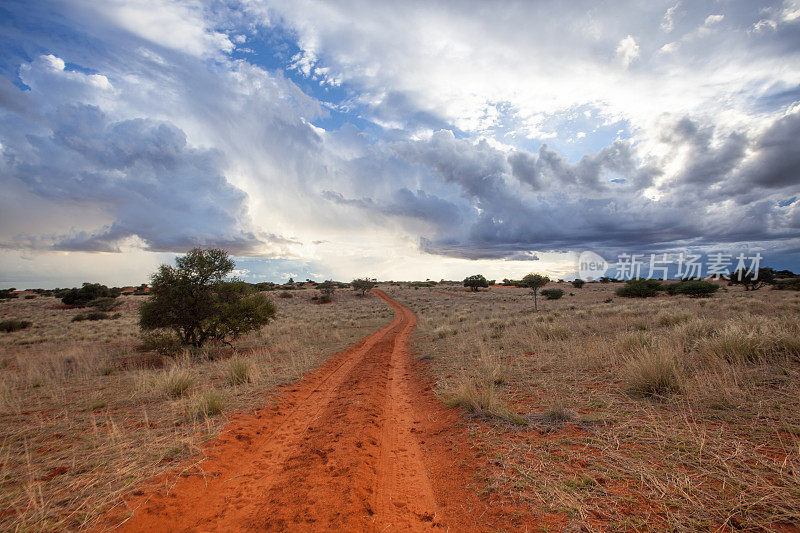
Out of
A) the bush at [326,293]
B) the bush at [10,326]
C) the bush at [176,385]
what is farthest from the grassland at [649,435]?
the bush at [326,293]

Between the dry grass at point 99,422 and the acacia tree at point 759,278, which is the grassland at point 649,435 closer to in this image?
the dry grass at point 99,422

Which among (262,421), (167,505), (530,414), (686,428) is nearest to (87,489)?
(167,505)

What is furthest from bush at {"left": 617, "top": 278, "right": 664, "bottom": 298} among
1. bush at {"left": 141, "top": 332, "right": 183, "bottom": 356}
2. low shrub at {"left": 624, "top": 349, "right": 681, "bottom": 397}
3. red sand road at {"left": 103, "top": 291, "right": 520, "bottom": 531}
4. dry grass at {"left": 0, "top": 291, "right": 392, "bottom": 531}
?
bush at {"left": 141, "top": 332, "right": 183, "bottom": 356}

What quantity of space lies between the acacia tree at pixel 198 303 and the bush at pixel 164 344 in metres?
0.38

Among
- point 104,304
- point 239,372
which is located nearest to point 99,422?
point 239,372

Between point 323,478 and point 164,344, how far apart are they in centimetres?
1512

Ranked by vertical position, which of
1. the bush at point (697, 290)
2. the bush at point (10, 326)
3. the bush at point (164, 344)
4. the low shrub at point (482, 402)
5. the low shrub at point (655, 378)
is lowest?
the bush at point (10, 326)

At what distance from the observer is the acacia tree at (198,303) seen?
51.8 feet

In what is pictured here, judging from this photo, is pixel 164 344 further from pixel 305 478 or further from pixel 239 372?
pixel 305 478

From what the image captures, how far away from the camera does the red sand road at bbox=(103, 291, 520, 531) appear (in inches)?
139

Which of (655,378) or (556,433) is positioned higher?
(655,378)

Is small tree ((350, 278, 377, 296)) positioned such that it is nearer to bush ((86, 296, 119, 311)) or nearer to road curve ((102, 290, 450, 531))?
bush ((86, 296, 119, 311))

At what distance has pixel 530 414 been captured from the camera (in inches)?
222

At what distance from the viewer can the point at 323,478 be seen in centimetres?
430
